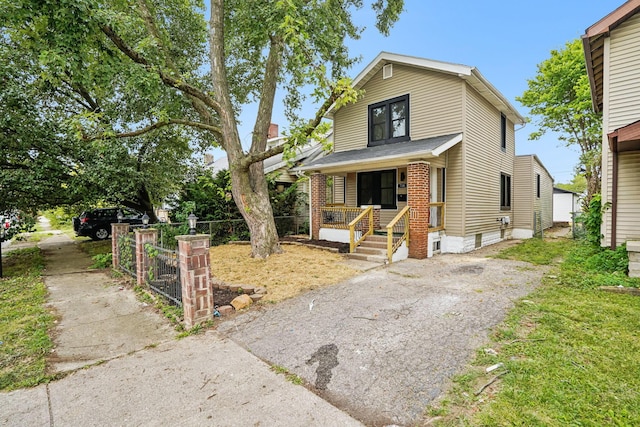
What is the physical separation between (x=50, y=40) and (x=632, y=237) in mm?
13709

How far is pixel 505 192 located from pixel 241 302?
13.1m

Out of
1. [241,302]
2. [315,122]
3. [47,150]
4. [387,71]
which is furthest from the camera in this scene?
[387,71]

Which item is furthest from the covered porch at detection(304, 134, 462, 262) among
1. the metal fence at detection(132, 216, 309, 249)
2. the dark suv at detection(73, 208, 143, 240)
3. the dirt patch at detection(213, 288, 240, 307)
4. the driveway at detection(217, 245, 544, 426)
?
the dark suv at detection(73, 208, 143, 240)

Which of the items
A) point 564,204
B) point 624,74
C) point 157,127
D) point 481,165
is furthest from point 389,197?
point 564,204

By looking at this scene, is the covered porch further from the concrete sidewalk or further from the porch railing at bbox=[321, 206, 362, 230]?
the concrete sidewalk

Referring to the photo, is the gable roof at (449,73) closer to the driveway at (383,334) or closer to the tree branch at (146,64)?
the tree branch at (146,64)

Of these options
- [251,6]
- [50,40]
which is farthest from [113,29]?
[251,6]

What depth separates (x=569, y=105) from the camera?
663 inches

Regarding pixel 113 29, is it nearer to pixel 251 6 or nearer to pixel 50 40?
pixel 50 40

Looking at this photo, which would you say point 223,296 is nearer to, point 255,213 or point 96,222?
point 255,213

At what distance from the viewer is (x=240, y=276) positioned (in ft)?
22.8

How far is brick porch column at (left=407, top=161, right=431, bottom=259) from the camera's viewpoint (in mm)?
8906

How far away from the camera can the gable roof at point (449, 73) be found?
9490mm

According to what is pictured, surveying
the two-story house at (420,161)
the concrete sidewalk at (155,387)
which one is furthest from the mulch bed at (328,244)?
the concrete sidewalk at (155,387)
